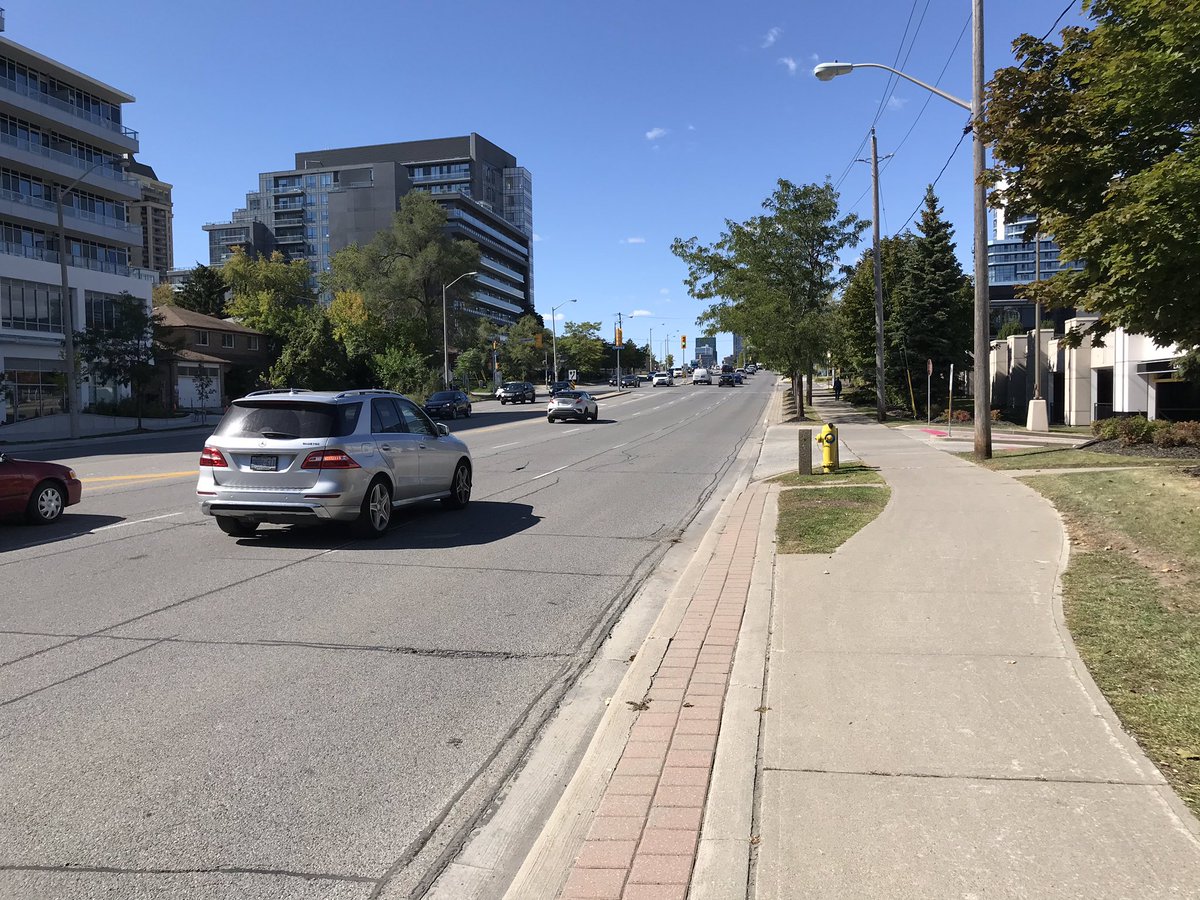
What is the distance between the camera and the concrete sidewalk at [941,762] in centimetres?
321

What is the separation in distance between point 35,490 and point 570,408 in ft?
95.5

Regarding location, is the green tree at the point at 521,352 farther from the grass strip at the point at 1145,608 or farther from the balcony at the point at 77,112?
the grass strip at the point at 1145,608

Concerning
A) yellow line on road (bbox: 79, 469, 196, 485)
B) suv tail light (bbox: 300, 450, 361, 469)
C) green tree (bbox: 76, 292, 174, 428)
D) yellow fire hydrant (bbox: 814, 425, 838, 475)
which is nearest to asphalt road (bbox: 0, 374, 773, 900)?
suv tail light (bbox: 300, 450, 361, 469)

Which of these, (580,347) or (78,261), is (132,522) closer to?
(78,261)

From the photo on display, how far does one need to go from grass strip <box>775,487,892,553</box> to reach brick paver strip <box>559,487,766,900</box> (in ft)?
9.68

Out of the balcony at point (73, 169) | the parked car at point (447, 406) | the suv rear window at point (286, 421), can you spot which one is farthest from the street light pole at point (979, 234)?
the balcony at point (73, 169)

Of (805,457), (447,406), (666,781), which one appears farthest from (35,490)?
(447,406)

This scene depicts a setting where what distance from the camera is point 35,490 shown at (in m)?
11.6

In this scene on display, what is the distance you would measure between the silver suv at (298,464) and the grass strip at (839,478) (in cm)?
772

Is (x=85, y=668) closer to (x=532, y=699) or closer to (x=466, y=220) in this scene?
(x=532, y=699)

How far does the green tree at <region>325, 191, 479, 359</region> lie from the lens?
79.8 meters

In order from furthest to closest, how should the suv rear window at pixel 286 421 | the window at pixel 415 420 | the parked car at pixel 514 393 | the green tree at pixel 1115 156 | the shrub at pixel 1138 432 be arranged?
the parked car at pixel 514 393
the shrub at pixel 1138 432
the window at pixel 415 420
the suv rear window at pixel 286 421
the green tree at pixel 1115 156

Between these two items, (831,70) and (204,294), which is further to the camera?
(204,294)

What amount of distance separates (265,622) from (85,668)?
1.35 m
